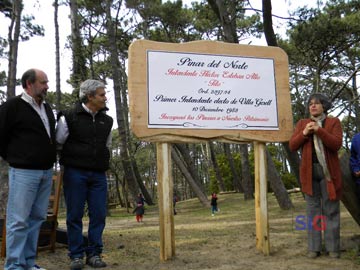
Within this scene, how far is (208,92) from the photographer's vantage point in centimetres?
402

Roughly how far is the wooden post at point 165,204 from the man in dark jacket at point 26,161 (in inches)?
43.1

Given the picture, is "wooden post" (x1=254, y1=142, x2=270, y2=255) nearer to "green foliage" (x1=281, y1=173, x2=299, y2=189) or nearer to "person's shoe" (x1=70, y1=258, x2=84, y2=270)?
"person's shoe" (x1=70, y1=258, x2=84, y2=270)

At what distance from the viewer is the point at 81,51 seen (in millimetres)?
14734

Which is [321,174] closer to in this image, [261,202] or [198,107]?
[261,202]

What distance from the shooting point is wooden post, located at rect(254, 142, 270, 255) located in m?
3.94

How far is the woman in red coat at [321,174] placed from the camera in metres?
3.57

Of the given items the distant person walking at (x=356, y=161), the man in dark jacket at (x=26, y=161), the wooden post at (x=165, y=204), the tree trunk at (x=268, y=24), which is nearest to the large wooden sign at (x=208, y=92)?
the wooden post at (x=165, y=204)

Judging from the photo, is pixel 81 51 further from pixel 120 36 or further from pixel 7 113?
pixel 7 113

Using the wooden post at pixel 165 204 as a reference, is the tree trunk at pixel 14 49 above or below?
above

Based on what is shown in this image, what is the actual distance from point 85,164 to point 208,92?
1.46 meters

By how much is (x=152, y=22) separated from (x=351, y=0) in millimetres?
9372

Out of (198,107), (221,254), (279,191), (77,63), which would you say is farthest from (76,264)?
(77,63)

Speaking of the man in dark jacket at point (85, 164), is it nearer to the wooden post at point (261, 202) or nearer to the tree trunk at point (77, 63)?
the wooden post at point (261, 202)

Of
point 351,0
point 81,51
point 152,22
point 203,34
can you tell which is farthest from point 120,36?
point 351,0
